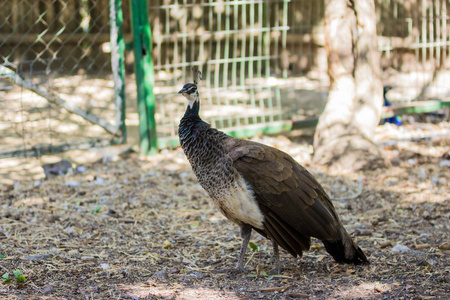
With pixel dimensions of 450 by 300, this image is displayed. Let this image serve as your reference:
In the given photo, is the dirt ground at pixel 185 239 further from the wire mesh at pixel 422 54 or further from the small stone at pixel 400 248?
the wire mesh at pixel 422 54

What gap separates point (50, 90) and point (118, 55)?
0.97m

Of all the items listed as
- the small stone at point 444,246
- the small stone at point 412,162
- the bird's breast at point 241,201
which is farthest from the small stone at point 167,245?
the small stone at point 412,162

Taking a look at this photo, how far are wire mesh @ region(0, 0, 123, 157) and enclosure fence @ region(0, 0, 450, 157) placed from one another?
0.06 feet

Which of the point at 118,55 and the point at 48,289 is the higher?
the point at 118,55

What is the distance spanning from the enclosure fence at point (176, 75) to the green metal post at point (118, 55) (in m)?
0.01

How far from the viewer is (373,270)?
4.01 metres

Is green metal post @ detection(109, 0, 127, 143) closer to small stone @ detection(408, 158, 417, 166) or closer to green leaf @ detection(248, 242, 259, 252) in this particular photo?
green leaf @ detection(248, 242, 259, 252)

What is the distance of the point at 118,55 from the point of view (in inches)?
263

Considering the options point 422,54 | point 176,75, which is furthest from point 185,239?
point 422,54

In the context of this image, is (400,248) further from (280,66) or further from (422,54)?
(280,66)

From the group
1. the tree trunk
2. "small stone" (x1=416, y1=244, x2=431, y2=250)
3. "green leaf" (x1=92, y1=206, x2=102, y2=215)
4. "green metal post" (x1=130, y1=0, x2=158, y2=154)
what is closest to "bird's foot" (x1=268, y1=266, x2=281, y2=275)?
"small stone" (x1=416, y1=244, x2=431, y2=250)

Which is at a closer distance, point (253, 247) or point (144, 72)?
point (253, 247)

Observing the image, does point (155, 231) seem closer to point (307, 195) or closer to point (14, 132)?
point (307, 195)

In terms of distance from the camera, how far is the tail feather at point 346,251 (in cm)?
402
